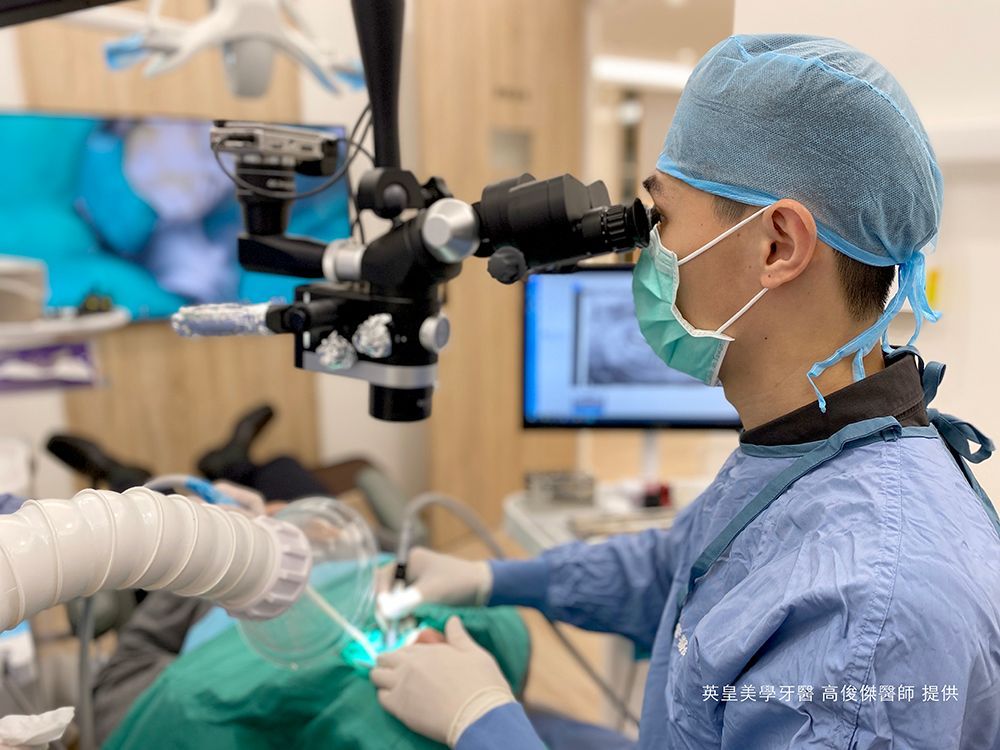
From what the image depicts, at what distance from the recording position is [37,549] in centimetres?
57

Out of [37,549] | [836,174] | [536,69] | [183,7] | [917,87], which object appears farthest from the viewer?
[536,69]

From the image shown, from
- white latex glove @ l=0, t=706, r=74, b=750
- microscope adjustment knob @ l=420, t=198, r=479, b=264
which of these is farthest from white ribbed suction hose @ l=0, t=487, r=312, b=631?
microscope adjustment knob @ l=420, t=198, r=479, b=264

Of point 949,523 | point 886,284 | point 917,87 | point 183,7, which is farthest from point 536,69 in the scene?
point 949,523

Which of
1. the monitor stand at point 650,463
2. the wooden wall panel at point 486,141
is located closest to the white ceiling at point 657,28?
the wooden wall panel at point 486,141

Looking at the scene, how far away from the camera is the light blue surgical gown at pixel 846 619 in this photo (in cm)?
58

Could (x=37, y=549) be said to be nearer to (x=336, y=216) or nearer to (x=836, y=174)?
(x=336, y=216)

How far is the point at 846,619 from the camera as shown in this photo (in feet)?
1.95

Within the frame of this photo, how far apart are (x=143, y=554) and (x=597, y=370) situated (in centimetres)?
113

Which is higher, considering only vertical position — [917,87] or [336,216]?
[917,87]

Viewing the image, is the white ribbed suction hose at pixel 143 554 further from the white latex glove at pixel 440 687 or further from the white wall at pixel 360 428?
the white wall at pixel 360 428

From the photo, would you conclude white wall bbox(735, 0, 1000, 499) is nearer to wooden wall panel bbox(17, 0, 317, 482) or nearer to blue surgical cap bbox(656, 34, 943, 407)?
blue surgical cap bbox(656, 34, 943, 407)

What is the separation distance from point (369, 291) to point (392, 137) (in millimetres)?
167

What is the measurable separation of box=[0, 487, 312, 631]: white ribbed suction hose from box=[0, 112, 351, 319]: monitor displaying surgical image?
146cm

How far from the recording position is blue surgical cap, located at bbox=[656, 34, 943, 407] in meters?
0.70
